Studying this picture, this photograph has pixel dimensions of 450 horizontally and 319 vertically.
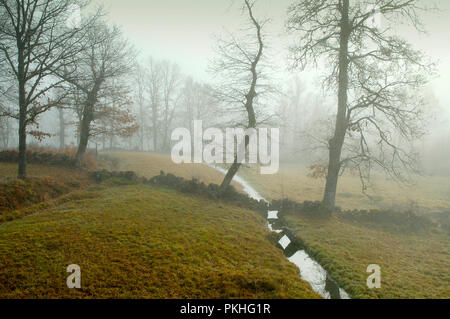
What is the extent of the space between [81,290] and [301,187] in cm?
1963

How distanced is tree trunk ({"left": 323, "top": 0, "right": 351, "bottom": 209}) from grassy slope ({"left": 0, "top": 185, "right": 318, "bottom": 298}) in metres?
5.27

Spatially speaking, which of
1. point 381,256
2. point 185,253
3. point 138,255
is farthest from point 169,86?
point 381,256

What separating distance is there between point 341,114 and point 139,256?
1171cm

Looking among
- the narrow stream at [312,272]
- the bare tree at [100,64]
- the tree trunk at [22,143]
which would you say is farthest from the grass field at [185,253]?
the bare tree at [100,64]

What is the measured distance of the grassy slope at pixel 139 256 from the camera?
4.93m

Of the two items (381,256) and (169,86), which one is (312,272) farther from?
(169,86)

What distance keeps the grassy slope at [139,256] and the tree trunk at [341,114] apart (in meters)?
5.27

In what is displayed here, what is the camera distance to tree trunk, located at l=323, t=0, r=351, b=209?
38.0ft

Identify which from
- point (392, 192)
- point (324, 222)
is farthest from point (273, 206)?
Result: point (392, 192)

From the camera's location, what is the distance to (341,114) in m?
12.3

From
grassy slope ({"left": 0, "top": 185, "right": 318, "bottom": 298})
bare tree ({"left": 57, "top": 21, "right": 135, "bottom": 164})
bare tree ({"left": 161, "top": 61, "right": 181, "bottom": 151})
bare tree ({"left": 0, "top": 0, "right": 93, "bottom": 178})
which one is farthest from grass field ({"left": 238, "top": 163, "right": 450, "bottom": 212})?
bare tree ({"left": 161, "top": 61, "right": 181, "bottom": 151})

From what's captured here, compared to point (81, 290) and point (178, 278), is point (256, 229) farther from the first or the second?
point (81, 290)

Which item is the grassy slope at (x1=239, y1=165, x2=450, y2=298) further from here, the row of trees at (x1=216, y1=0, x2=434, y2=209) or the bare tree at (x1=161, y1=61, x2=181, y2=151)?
the bare tree at (x1=161, y1=61, x2=181, y2=151)

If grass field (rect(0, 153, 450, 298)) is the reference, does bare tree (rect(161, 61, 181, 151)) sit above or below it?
above
